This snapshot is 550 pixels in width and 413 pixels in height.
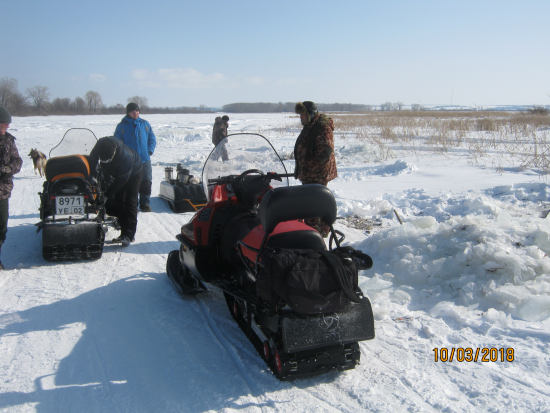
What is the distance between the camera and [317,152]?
15.2 ft

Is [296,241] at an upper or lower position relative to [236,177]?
lower

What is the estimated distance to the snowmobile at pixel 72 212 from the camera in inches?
173

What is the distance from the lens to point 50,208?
4637 mm

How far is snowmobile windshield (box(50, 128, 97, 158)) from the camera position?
5645 millimetres

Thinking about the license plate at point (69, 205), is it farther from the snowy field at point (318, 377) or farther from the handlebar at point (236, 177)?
the handlebar at point (236, 177)

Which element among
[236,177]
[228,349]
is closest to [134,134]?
[236,177]

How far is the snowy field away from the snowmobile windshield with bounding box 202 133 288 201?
123 centimetres

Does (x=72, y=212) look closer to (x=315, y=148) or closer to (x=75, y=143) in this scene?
(x=75, y=143)

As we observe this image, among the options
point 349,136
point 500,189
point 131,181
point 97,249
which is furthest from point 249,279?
point 349,136

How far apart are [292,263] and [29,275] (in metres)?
3.40

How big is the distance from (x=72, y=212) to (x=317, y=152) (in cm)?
306
